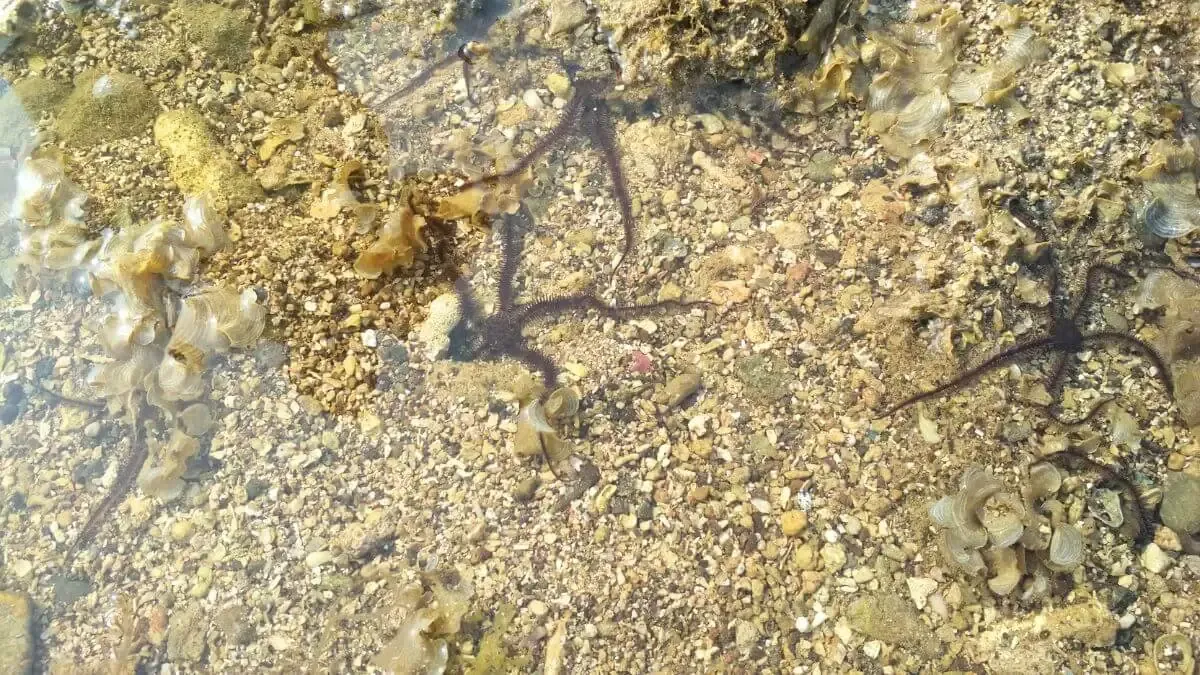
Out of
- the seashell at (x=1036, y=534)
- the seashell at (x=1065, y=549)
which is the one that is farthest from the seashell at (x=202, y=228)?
the seashell at (x=1065, y=549)

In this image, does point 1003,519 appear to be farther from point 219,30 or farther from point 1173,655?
point 219,30

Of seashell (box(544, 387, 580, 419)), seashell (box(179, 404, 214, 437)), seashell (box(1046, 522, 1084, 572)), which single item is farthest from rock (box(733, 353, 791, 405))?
seashell (box(179, 404, 214, 437))

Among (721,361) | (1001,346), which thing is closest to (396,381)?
(721,361)

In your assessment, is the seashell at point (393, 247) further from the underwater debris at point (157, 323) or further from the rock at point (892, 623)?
the rock at point (892, 623)

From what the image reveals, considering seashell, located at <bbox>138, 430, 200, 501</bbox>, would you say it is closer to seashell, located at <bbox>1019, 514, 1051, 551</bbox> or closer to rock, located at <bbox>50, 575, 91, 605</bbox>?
rock, located at <bbox>50, 575, 91, 605</bbox>

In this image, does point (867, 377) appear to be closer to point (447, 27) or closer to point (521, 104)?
point (521, 104)

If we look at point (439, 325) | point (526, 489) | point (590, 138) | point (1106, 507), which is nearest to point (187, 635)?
point (526, 489)
